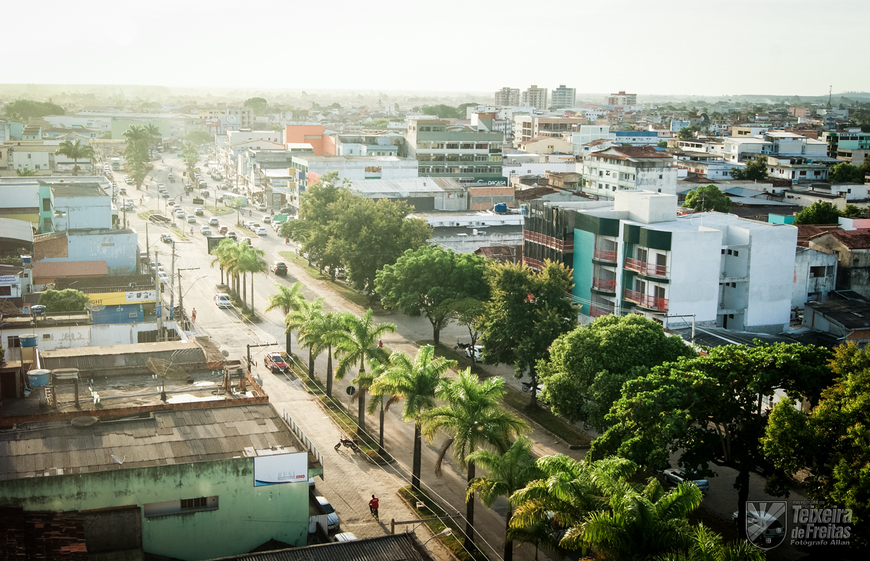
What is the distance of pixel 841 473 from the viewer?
2197 centimetres

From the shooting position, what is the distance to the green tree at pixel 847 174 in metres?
99.2

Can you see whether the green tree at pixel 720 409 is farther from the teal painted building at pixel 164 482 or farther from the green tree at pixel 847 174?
the green tree at pixel 847 174

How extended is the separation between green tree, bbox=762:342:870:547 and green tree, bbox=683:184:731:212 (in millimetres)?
52067

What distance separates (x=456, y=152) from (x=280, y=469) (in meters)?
83.9

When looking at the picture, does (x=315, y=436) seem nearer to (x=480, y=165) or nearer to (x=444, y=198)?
(x=444, y=198)

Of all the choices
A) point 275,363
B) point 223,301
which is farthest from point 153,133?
point 275,363

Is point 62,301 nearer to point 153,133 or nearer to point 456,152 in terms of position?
point 456,152

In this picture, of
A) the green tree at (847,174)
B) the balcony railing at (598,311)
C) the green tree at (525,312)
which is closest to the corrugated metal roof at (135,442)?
the green tree at (525,312)

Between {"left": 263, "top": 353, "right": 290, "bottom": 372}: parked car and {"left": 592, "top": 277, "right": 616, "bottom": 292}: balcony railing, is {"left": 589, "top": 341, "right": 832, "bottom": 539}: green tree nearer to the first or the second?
{"left": 592, "top": 277, "right": 616, "bottom": 292}: balcony railing

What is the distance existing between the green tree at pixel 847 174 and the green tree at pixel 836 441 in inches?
3306

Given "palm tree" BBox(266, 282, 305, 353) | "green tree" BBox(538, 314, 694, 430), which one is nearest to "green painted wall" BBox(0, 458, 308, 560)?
"green tree" BBox(538, 314, 694, 430)

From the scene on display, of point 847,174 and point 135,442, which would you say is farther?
point 847,174

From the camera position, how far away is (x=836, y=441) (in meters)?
23.2

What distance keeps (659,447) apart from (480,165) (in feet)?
272
